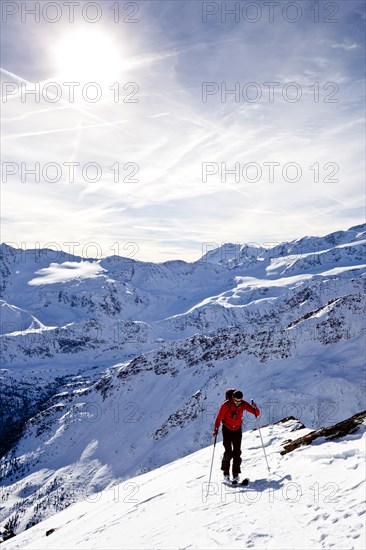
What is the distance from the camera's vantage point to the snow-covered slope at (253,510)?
9539 mm

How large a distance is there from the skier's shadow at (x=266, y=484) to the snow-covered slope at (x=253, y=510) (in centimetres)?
3

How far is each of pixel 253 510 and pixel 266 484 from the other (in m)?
2.31

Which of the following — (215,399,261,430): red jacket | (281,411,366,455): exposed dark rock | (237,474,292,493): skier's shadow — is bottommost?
(237,474,292,493): skier's shadow

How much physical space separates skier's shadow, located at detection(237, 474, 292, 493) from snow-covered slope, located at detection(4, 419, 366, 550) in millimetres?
33

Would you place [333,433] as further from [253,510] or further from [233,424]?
[253,510]

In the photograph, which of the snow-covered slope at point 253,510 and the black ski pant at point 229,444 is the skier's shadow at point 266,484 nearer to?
the snow-covered slope at point 253,510

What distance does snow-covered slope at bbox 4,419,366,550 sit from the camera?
9.54m

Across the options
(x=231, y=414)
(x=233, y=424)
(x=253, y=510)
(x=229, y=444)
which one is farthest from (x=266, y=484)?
(x=231, y=414)

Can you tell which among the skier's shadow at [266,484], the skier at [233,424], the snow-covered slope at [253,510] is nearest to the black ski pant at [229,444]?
the skier at [233,424]

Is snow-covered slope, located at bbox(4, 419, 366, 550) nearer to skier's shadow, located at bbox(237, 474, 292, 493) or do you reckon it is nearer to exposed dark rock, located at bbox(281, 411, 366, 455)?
skier's shadow, located at bbox(237, 474, 292, 493)

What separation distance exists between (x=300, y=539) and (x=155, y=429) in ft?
335

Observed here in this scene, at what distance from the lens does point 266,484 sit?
43.7 feet

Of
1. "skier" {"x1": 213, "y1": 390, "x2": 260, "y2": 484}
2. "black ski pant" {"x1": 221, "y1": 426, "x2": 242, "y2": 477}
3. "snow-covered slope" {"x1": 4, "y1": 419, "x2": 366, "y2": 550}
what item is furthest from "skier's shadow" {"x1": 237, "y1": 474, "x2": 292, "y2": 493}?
"black ski pant" {"x1": 221, "y1": 426, "x2": 242, "y2": 477}

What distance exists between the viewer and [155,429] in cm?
10538
